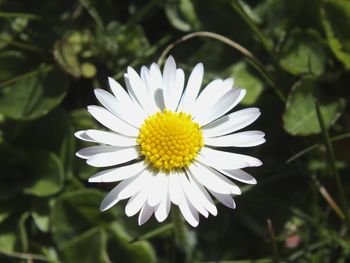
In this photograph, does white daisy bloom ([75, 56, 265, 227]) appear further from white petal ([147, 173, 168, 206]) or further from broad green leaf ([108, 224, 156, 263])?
broad green leaf ([108, 224, 156, 263])

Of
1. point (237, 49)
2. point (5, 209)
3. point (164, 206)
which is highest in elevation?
point (5, 209)

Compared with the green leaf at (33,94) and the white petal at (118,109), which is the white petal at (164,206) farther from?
the green leaf at (33,94)

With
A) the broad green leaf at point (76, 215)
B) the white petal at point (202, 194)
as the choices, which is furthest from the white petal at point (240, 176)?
the broad green leaf at point (76, 215)

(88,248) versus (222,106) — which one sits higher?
(222,106)

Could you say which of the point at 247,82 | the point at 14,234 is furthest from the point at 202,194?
the point at 14,234

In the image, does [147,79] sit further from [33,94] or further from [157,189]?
[33,94]

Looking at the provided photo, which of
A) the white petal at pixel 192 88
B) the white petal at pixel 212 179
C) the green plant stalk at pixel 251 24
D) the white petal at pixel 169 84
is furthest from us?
the green plant stalk at pixel 251 24

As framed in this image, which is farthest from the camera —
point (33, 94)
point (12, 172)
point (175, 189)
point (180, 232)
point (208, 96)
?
point (12, 172)

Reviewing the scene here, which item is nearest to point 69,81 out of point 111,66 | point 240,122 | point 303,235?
point 111,66
